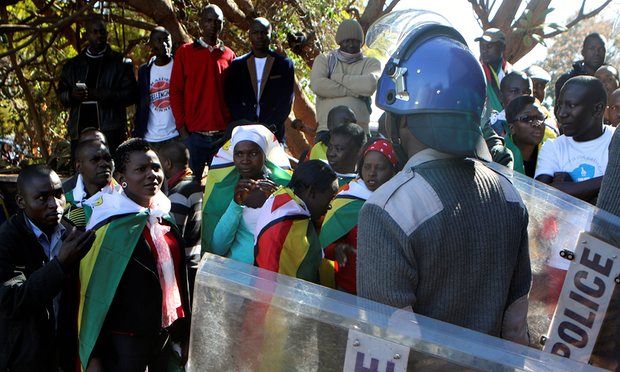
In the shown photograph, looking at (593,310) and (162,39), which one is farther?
(162,39)

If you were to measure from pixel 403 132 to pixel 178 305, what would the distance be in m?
2.04

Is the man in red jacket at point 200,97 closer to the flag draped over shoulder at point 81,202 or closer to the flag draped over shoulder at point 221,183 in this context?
the flag draped over shoulder at point 221,183

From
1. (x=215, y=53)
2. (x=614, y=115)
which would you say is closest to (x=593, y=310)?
(x=614, y=115)

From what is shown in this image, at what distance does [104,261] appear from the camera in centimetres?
346

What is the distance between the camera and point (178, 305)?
370cm

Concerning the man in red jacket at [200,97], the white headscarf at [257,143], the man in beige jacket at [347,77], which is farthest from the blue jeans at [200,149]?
the white headscarf at [257,143]

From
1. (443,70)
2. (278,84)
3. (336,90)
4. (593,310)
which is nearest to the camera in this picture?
(443,70)

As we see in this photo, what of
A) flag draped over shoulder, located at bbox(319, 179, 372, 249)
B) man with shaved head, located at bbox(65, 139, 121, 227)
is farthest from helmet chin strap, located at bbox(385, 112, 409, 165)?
man with shaved head, located at bbox(65, 139, 121, 227)

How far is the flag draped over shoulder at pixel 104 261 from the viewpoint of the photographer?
340 cm

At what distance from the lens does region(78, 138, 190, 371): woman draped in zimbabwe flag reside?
343cm

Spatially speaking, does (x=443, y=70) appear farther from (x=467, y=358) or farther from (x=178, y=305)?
(x=178, y=305)

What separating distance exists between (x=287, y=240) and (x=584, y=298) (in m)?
1.37

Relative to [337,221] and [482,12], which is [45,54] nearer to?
[482,12]

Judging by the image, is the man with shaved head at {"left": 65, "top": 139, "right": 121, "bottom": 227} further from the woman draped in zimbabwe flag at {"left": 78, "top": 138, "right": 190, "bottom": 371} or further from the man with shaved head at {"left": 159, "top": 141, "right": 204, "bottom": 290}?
the woman draped in zimbabwe flag at {"left": 78, "top": 138, "right": 190, "bottom": 371}
